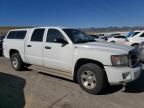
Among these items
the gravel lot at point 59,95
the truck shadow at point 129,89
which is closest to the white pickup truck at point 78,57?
the gravel lot at point 59,95

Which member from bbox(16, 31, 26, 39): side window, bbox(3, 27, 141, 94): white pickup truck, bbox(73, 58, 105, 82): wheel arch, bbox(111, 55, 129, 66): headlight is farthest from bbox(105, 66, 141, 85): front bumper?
bbox(16, 31, 26, 39): side window

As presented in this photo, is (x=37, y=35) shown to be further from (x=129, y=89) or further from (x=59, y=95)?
(x=129, y=89)

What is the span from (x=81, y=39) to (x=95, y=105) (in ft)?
8.21

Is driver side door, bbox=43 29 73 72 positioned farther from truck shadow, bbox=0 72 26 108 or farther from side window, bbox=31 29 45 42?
truck shadow, bbox=0 72 26 108

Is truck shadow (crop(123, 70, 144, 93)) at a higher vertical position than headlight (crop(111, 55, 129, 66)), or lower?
lower

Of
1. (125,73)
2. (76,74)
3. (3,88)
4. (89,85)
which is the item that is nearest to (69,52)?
(76,74)

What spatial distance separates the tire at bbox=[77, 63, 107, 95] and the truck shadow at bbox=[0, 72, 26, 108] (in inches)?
66.6

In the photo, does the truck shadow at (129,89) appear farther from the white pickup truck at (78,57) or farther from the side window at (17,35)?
the side window at (17,35)

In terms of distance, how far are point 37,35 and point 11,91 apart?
96.2 inches

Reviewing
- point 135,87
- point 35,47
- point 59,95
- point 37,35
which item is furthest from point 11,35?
point 135,87

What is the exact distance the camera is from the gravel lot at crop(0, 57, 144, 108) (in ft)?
16.7

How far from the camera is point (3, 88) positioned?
6445 mm

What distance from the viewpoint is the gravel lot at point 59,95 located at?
510 centimetres

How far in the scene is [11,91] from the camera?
20.1 ft
